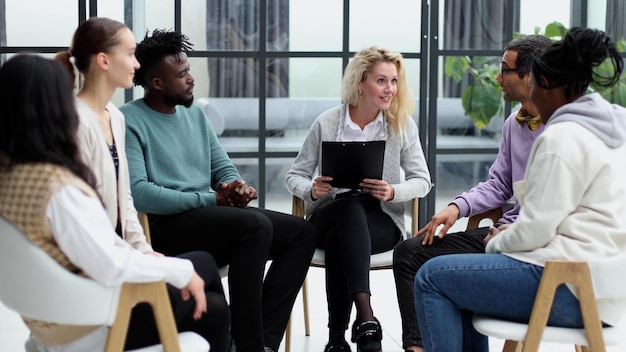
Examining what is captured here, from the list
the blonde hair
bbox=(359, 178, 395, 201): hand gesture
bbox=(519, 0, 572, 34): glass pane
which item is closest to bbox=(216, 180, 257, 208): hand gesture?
bbox=(359, 178, 395, 201): hand gesture

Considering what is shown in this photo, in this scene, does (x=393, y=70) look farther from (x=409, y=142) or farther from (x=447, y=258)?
(x=447, y=258)

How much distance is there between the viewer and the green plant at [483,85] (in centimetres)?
543

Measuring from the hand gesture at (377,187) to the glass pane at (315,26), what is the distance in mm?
2107

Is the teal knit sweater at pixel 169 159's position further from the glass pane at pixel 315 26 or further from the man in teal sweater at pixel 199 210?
the glass pane at pixel 315 26

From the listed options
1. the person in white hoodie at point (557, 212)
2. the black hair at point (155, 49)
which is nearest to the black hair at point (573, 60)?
the person in white hoodie at point (557, 212)

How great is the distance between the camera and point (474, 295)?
2355mm

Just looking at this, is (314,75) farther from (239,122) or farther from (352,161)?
(352,161)

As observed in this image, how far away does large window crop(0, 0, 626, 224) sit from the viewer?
5172 millimetres

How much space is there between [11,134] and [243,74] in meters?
3.42

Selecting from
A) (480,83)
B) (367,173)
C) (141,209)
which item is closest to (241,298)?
(141,209)

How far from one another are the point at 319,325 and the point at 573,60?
197 cm

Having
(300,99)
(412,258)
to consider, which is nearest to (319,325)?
(412,258)

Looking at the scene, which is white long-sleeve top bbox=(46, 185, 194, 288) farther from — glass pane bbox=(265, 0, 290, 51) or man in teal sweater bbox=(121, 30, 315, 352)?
glass pane bbox=(265, 0, 290, 51)

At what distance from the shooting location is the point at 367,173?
3332 mm
